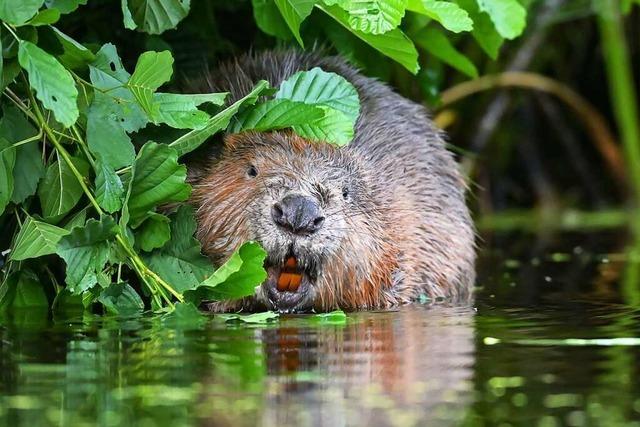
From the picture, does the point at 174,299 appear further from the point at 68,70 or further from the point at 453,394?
the point at 453,394

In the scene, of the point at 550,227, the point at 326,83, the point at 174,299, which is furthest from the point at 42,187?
the point at 550,227

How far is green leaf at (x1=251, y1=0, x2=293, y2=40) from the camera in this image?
4715mm

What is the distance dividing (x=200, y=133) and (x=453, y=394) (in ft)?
5.26

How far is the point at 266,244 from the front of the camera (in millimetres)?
4211

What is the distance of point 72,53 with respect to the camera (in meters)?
3.82

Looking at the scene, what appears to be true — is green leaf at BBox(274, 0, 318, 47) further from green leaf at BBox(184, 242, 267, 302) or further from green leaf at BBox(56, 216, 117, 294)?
green leaf at BBox(56, 216, 117, 294)

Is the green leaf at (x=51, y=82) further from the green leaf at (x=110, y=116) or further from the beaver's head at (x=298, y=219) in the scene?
the beaver's head at (x=298, y=219)

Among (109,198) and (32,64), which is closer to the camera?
(32,64)

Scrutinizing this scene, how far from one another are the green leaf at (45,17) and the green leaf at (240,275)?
2.50 feet

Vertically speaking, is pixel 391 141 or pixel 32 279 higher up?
pixel 391 141

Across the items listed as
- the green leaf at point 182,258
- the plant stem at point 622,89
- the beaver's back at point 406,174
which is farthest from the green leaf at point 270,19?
the plant stem at point 622,89

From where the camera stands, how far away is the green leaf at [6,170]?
12.2 ft

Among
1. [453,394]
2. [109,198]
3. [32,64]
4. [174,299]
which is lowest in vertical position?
[453,394]

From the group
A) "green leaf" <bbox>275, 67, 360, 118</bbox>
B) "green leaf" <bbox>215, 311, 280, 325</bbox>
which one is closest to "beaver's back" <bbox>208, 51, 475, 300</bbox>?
"green leaf" <bbox>275, 67, 360, 118</bbox>
